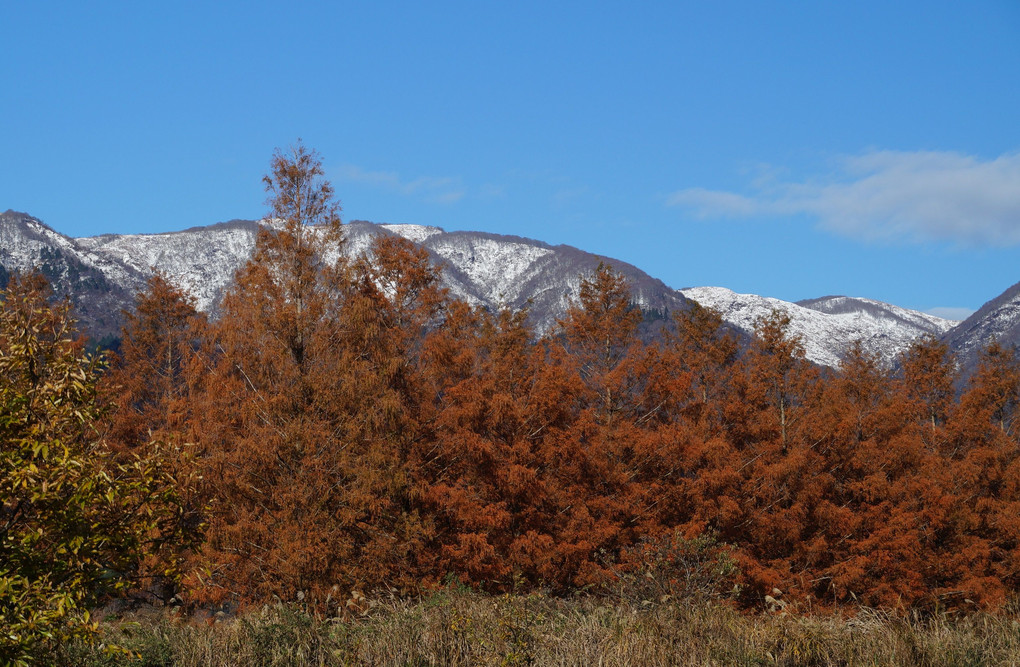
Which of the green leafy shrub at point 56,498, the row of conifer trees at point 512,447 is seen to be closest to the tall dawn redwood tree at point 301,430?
the row of conifer trees at point 512,447

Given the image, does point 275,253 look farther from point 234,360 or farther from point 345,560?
point 345,560

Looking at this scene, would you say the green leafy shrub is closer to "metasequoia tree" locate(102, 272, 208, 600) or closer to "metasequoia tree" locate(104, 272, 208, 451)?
"metasequoia tree" locate(102, 272, 208, 600)

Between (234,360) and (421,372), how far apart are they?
18.0 feet

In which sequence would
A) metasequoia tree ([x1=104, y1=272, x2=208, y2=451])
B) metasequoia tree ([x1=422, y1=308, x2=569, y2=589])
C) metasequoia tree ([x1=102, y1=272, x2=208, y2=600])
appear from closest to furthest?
1. metasequoia tree ([x1=422, y1=308, x2=569, y2=589])
2. metasequoia tree ([x1=102, y1=272, x2=208, y2=600])
3. metasequoia tree ([x1=104, y1=272, x2=208, y2=451])

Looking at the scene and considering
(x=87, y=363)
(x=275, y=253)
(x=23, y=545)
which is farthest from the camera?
(x=275, y=253)

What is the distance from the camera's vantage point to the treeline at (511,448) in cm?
2325

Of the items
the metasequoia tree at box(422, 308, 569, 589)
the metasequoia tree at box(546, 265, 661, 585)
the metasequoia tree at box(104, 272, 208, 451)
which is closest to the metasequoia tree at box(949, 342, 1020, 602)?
the metasequoia tree at box(546, 265, 661, 585)

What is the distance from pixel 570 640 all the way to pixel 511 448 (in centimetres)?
1738

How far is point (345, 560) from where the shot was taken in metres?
22.6

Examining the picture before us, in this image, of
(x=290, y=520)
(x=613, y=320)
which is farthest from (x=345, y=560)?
(x=613, y=320)

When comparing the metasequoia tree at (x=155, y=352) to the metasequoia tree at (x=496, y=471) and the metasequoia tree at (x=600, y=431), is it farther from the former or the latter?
the metasequoia tree at (x=600, y=431)

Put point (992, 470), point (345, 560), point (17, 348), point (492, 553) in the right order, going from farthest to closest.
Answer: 1. point (992, 470)
2. point (492, 553)
3. point (345, 560)
4. point (17, 348)

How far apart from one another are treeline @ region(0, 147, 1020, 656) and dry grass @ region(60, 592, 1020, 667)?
14.4 ft

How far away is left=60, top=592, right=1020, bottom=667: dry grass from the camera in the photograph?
8.96 m
